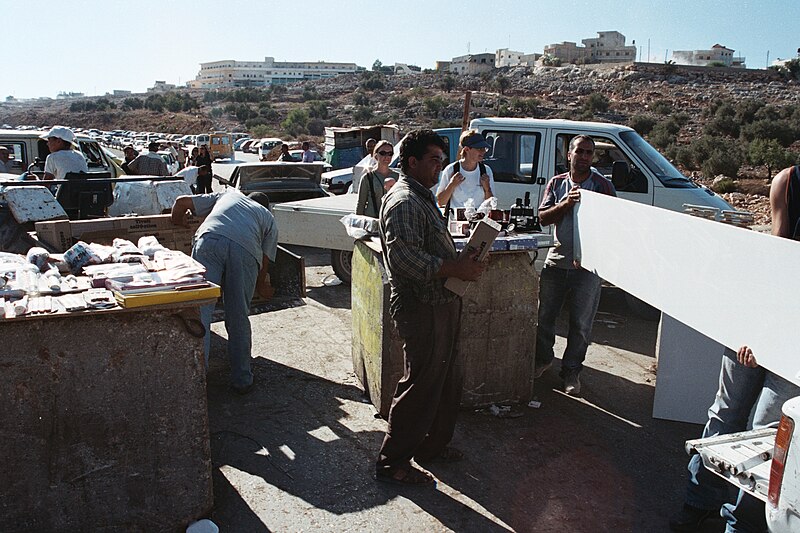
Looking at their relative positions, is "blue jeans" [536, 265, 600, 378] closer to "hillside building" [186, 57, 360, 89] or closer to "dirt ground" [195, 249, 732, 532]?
"dirt ground" [195, 249, 732, 532]

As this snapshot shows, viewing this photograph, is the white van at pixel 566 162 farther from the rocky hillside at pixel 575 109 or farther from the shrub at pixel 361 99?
the shrub at pixel 361 99

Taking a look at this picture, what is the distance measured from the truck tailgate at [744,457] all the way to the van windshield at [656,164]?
5682 millimetres

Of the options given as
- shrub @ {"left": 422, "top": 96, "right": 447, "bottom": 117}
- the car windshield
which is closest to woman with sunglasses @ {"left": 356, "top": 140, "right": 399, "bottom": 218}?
the car windshield

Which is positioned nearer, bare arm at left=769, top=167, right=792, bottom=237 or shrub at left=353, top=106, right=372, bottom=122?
bare arm at left=769, top=167, right=792, bottom=237

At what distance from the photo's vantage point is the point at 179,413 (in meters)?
3.27

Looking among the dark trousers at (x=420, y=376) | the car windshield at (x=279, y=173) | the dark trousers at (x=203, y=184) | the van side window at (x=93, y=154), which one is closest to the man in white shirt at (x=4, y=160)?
the van side window at (x=93, y=154)

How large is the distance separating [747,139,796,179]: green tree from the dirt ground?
24.1 meters

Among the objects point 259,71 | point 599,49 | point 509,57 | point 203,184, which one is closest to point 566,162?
point 203,184

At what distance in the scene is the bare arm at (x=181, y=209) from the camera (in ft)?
18.6

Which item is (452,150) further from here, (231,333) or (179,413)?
(179,413)

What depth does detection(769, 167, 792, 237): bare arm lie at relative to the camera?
3.24 m

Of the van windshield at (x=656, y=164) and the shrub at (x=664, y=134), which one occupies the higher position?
the shrub at (x=664, y=134)

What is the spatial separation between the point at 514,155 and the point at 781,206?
5.16 meters

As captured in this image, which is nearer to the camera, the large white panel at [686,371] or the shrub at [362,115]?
the large white panel at [686,371]
